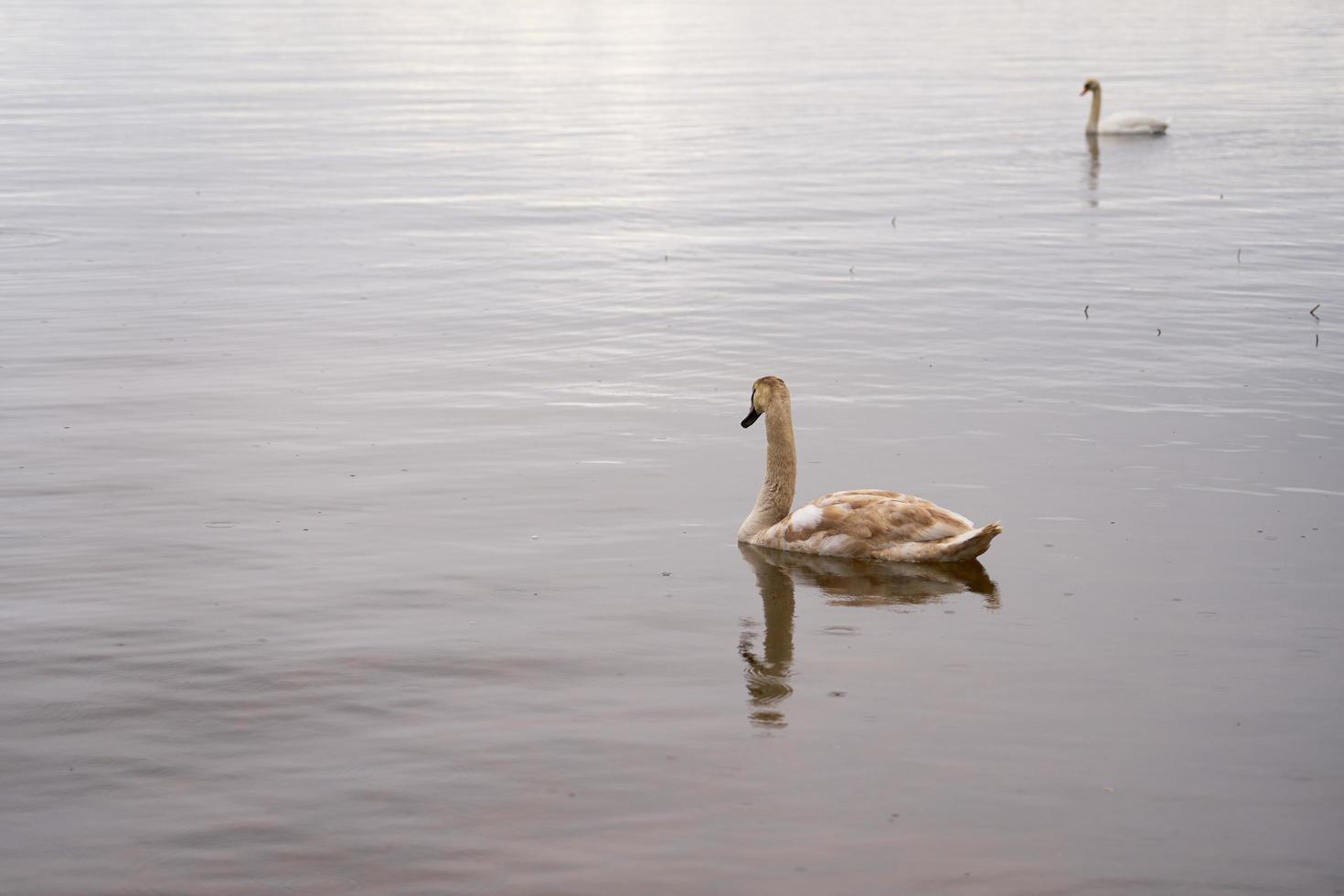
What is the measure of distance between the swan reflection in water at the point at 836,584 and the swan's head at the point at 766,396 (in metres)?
1.06

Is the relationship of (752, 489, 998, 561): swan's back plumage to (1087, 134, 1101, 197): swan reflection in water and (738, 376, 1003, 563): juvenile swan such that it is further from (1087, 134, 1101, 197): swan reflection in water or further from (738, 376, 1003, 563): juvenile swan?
(1087, 134, 1101, 197): swan reflection in water

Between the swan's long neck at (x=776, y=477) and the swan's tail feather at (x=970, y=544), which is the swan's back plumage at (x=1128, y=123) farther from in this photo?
the swan's tail feather at (x=970, y=544)

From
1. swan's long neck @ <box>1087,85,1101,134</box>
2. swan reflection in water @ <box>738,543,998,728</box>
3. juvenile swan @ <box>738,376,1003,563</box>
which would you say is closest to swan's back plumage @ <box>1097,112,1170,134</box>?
swan's long neck @ <box>1087,85,1101,134</box>

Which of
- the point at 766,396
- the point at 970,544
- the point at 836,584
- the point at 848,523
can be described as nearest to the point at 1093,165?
the point at 766,396

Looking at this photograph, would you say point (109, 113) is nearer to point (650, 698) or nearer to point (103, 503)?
point (103, 503)

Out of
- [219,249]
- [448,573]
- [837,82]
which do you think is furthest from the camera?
[837,82]

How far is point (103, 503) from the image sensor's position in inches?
526

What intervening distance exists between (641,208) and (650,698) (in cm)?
2076

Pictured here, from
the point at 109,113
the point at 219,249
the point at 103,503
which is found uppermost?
the point at 109,113

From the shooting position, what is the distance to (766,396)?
42.3 ft

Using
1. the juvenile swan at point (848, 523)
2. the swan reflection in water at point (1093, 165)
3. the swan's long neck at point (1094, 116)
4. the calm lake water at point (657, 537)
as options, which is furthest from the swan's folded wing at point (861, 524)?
the swan's long neck at point (1094, 116)

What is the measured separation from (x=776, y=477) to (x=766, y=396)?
647mm

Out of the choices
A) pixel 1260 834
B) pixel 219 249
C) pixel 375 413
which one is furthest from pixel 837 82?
pixel 1260 834

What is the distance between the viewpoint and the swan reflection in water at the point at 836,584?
1062 cm
